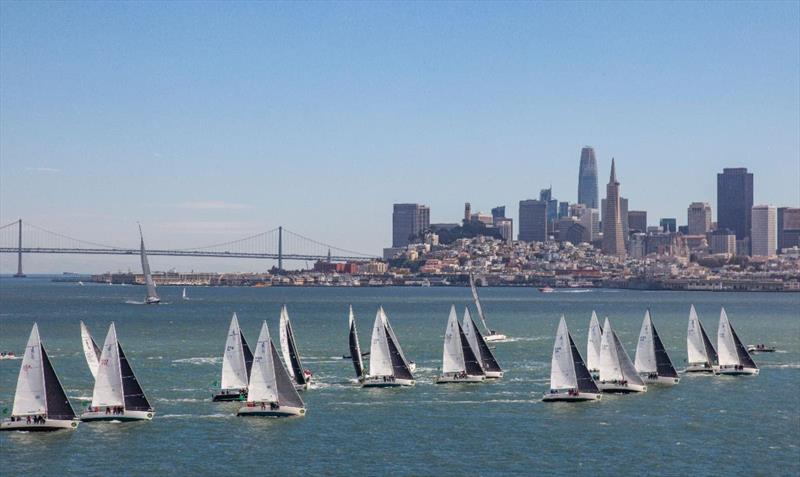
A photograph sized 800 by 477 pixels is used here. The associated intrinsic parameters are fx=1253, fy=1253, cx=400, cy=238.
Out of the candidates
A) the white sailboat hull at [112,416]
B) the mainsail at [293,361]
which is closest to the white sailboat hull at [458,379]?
the mainsail at [293,361]

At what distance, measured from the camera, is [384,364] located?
64125 millimetres

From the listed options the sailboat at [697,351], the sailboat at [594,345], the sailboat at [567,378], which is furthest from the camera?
the sailboat at [697,351]

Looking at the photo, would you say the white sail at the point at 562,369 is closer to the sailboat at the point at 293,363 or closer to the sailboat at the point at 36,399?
the sailboat at the point at 293,363

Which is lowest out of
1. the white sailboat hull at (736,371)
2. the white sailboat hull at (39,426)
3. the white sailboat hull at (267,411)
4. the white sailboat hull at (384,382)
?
the white sailboat hull at (39,426)

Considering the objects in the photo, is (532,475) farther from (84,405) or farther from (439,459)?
(84,405)

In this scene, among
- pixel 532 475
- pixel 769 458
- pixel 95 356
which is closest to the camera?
pixel 532 475

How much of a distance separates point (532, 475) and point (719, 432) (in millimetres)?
12201

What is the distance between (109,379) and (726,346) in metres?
38.3

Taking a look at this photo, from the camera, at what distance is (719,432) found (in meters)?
50.3

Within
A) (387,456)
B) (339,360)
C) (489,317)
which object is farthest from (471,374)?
(489,317)

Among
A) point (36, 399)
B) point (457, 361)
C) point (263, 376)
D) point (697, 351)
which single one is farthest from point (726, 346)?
point (36, 399)

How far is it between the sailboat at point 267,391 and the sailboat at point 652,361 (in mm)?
21822

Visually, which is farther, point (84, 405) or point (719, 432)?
point (84, 405)

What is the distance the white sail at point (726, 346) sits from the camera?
238ft
